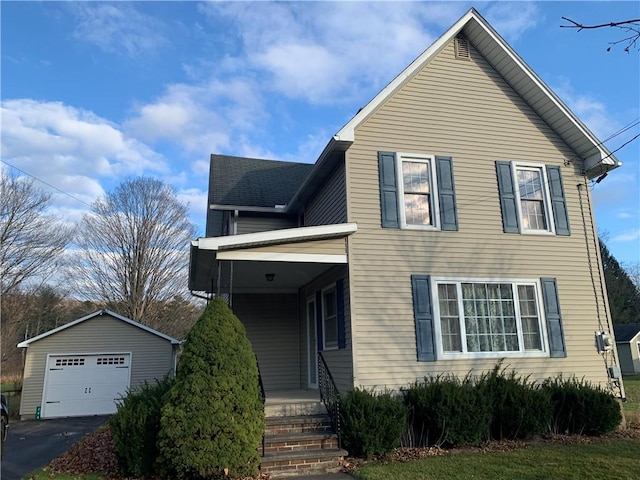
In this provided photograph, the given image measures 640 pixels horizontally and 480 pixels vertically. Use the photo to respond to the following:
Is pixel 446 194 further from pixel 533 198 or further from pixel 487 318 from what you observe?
pixel 487 318

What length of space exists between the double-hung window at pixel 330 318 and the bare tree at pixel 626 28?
6.69m

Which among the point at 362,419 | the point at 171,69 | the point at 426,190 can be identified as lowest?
the point at 362,419

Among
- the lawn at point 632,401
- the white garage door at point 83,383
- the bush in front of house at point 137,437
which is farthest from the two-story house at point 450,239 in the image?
the white garage door at point 83,383

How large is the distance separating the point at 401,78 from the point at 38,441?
1240 cm

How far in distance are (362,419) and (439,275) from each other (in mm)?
3326

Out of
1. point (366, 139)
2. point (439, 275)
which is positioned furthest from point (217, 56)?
point (439, 275)

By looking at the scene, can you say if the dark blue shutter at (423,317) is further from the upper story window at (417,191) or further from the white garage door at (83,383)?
the white garage door at (83,383)

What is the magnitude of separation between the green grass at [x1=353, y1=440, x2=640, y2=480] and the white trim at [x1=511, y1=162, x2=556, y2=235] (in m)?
4.31

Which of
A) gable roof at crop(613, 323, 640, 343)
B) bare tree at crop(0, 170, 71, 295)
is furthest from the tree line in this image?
gable roof at crop(613, 323, 640, 343)

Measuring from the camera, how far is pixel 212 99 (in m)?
12.6

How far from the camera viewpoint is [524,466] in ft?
21.2

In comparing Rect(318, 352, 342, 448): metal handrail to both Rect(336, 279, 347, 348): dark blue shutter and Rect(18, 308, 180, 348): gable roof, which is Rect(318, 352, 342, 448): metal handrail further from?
Rect(18, 308, 180, 348): gable roof

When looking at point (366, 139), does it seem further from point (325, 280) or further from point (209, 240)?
point (209, 240)

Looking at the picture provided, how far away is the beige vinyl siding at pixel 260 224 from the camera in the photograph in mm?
13023
